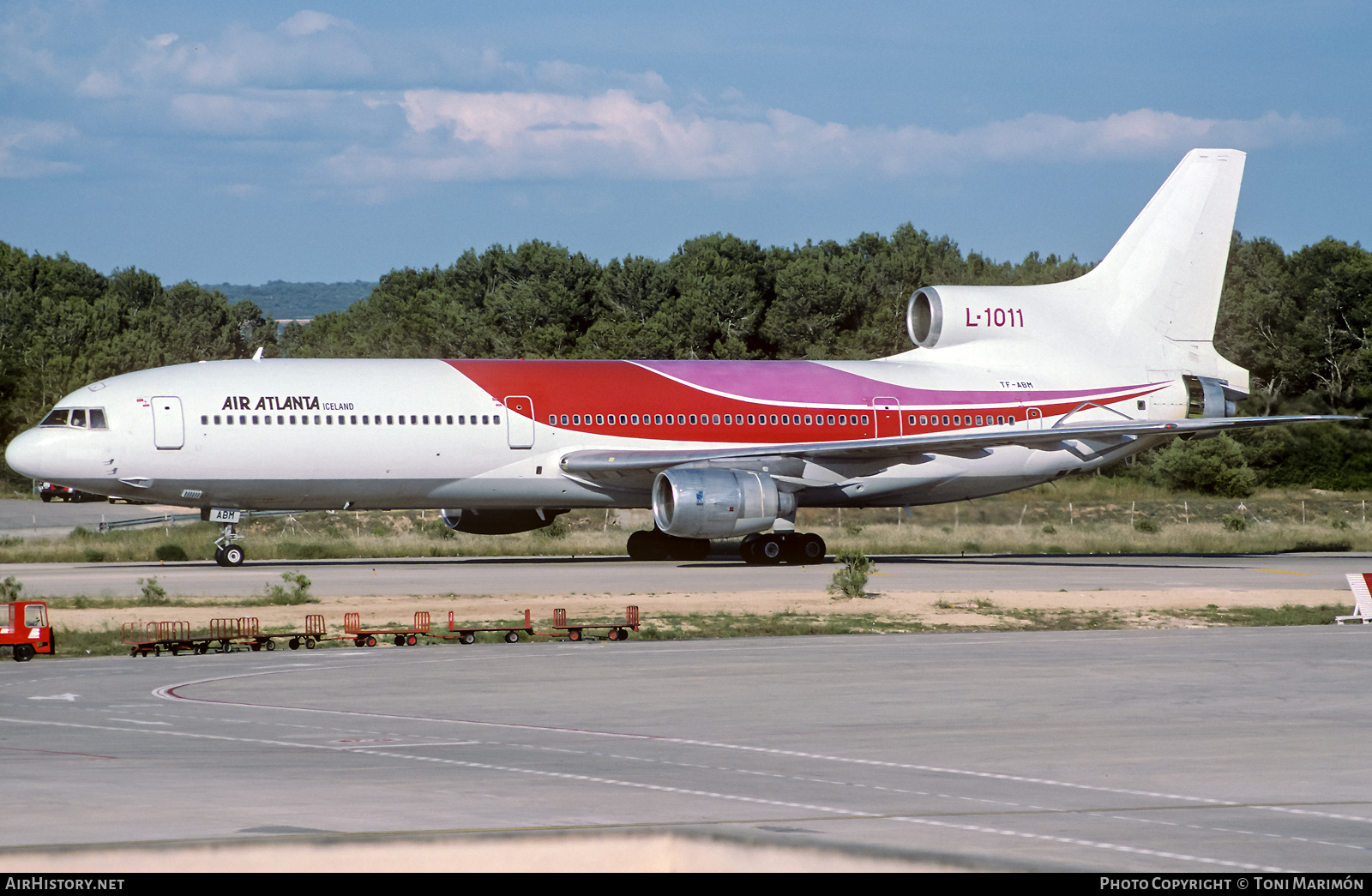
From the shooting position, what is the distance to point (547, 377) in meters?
35.4

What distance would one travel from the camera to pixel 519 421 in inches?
1350

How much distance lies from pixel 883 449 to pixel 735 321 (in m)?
48.8

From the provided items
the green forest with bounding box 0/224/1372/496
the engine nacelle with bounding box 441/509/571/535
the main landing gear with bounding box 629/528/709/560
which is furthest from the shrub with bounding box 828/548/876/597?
the green forest with bounding box 0/224/1372/496

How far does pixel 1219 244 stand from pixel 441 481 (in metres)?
21.9

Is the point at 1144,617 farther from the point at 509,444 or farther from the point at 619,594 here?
the point at 509,444

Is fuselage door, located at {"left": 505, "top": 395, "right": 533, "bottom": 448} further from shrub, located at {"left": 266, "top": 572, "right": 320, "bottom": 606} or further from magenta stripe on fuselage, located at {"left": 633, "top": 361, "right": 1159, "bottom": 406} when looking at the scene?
shrub, located at {"left": 266, "top": 572, "right": 320, "bottom": 606}

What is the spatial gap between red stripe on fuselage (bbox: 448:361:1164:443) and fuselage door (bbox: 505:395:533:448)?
176mm

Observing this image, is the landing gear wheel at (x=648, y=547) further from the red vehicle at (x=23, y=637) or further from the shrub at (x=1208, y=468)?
the shrub at (x=1208, y=468)

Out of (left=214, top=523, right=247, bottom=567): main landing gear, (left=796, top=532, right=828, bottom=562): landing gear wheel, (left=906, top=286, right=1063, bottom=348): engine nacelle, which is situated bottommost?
(left=796, top=532, right=828, bottom=562): landing gear wheel

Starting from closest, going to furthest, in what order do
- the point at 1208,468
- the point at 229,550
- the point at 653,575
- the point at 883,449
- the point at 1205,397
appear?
the point at 653,575 < the point at 229,550 < the point at 883,449 < the point at 1205,397 < the point at 1208,468

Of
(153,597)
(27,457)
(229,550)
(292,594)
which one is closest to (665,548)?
(229,550)

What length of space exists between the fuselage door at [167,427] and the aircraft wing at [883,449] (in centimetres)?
793

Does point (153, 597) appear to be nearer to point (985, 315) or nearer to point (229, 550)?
point (229, 550)

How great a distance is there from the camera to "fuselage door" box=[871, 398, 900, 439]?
37562mm
